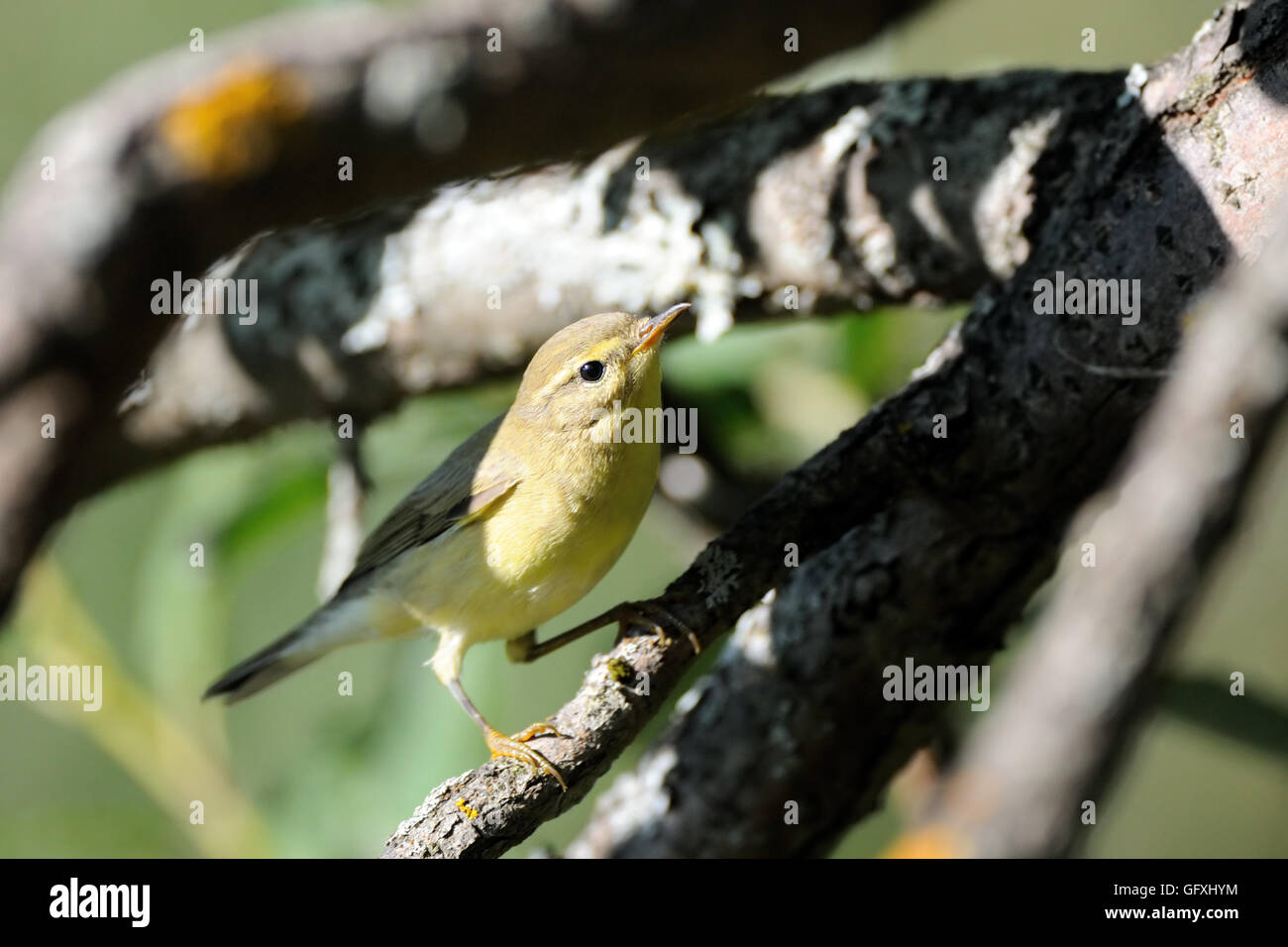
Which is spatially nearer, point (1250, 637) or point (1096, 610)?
point (1096, 610)

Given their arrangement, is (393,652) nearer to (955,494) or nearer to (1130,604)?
(955,494)

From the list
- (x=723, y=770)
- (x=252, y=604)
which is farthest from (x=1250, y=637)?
(x=252, y=604)

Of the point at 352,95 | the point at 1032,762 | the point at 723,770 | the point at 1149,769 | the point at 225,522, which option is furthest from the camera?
the point at 1149,769

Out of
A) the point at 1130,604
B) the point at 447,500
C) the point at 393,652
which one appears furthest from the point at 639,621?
the point at 393,652

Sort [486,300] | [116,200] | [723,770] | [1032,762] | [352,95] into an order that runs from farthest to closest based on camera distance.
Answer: [486,300], [723,770], [352,95], [116,200], [1032,762]

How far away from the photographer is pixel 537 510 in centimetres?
239

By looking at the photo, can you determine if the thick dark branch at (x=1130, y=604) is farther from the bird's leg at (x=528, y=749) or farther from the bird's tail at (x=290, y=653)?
the bird's tail at (x=290, y=653)

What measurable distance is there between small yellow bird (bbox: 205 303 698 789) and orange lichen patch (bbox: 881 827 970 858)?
3.45 feet

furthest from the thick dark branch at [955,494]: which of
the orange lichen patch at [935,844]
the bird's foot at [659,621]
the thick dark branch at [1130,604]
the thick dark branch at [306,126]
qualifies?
the thick dark branch at [1130,604]

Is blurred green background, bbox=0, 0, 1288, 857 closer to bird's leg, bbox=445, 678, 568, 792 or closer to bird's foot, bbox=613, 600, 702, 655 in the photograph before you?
bird's foot, bbox=613, 600, 702, 655

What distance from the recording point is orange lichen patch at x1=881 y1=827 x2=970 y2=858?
2.93 ft

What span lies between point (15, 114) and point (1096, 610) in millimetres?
7496

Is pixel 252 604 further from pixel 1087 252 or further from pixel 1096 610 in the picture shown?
pixel 1096 610
